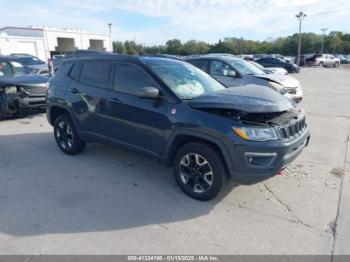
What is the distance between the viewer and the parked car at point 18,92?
7.88 m

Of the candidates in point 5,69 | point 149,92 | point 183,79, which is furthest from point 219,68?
point 5,69

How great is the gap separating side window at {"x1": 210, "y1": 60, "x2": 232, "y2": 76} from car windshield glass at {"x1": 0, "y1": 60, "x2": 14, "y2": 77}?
601 centimetres

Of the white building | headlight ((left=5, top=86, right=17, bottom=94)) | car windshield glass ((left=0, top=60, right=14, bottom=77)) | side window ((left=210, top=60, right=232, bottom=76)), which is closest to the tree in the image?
the white building

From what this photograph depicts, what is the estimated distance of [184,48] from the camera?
84688mm

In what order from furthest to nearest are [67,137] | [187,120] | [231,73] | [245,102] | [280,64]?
[280,64] < [231,73] < [67,137] < [187,120] < [245,102]

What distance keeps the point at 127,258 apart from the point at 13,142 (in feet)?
15.4

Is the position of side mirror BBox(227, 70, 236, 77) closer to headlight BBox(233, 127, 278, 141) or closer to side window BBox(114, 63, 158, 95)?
side window BBox(114, 63, 158, 95)

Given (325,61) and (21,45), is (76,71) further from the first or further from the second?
(21,45)

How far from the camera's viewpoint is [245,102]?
3.43 m

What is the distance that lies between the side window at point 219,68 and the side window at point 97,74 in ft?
15.6

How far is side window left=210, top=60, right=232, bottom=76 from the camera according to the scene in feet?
28.4

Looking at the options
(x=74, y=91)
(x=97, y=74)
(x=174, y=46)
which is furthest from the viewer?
(x=174, y=46)

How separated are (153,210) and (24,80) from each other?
21.8 feet

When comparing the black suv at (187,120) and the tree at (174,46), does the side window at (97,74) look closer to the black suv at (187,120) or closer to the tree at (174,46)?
the black suv at (187,120)
